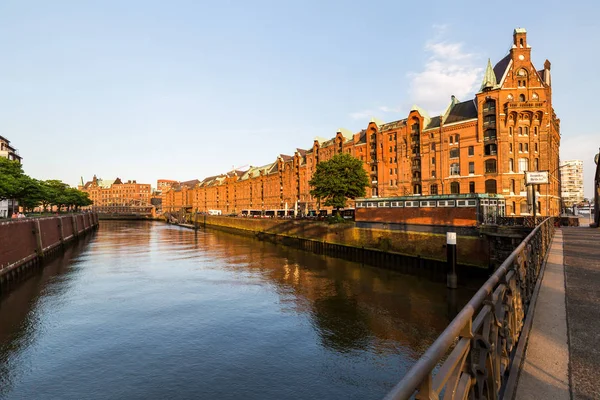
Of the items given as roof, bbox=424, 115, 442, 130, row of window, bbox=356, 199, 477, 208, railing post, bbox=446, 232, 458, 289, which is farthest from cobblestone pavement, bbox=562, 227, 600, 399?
roof, bbox=424, 115, 442, 130

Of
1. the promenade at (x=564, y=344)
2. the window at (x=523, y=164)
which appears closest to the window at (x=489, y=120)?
the window at (x=523, y=164)

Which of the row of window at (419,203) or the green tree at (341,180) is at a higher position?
the green tree at (341,180)

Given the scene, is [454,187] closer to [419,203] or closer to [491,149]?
[491,149]

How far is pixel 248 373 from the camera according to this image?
14.2 metres

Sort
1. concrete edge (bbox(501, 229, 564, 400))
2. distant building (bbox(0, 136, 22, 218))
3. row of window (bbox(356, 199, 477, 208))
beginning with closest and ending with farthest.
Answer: concrete edge (bbox(501, 229, 564, 400)) < row of window (bbox(356, 199, 477, 208)) < distant building (bbox(0, 136, 22, 218))

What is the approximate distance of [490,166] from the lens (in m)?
52.5

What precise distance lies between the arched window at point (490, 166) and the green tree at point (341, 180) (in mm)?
19502

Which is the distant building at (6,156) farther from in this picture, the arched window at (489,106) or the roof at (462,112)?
the arched window at (489,106)

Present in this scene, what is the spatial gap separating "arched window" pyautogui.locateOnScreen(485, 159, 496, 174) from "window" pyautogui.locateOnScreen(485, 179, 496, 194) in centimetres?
146

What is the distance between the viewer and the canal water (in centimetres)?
1335

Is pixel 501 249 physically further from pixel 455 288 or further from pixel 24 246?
pixel 24 246

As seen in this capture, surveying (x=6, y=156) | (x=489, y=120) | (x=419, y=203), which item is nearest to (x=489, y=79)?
(x=489, y=120)

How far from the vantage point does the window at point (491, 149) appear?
171ft

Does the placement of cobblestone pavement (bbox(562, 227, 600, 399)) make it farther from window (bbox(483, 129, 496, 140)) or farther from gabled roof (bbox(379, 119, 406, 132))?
gabled roof (bbox(379, 119, 406, 132))
